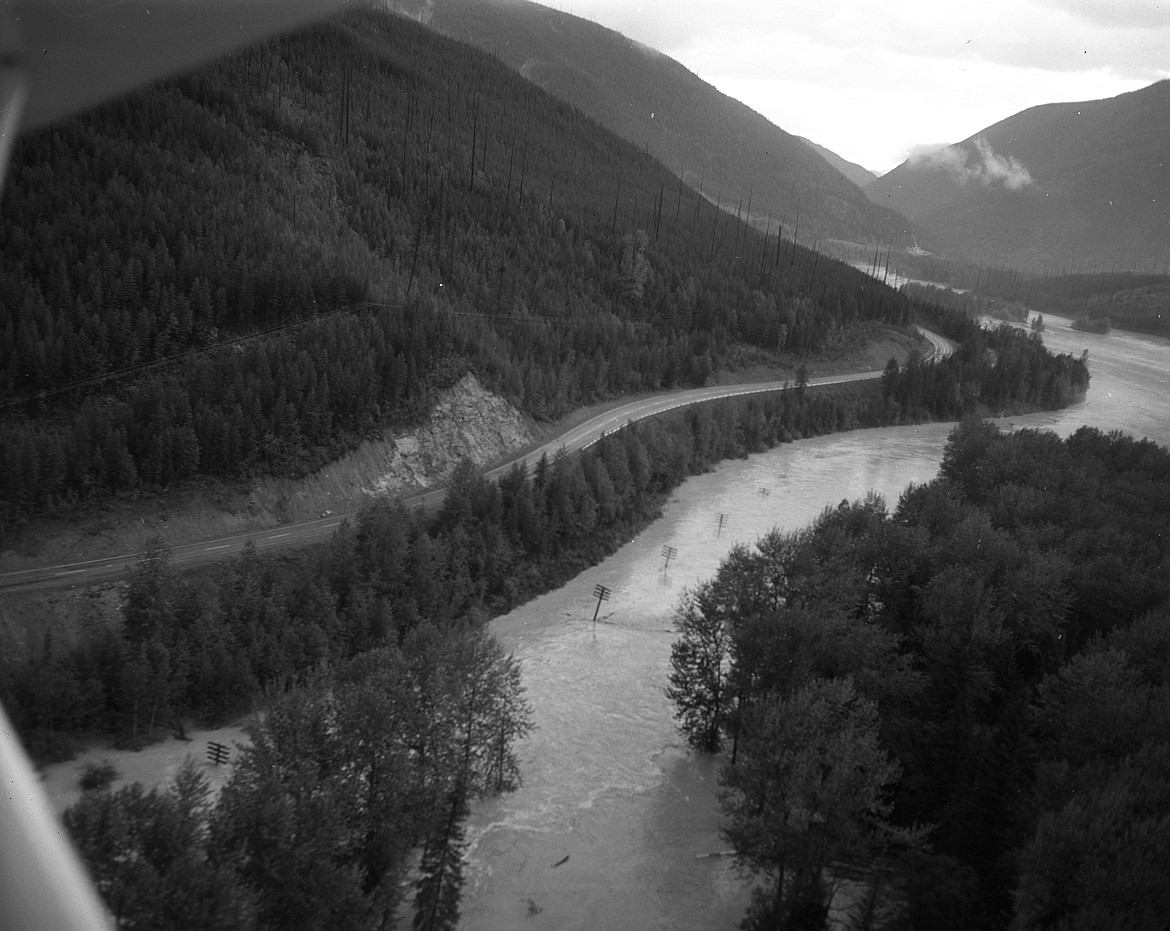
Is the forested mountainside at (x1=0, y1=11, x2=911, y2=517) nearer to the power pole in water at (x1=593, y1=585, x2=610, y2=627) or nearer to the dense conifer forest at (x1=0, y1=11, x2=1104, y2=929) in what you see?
the dense conifer forest at (x1=0, y1=11, x2=1104, y2=929)

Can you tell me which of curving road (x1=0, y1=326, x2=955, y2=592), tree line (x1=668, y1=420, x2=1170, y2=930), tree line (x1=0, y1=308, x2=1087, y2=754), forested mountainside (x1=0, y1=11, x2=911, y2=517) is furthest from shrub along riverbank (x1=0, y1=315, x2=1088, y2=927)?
forested mountainside (x1=0, y1=11, x2=911, y2=517)

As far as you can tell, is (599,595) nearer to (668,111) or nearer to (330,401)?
(330,401)

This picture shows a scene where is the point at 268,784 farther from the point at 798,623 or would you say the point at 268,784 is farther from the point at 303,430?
the point at 303,430

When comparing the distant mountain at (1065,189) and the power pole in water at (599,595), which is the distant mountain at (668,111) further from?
the power pole in water at (599,595)

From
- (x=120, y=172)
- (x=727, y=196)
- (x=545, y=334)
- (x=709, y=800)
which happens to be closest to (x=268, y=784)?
(x=709, y=800)

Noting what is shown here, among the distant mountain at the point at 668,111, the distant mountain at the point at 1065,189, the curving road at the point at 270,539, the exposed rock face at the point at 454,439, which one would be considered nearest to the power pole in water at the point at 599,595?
the curving road at the point at 270,539

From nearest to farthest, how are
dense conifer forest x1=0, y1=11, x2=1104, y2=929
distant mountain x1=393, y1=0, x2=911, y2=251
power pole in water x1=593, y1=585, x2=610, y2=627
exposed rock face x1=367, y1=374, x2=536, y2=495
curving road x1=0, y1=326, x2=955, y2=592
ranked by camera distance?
dense conifer forest x1=0, y1=11, x2=1104, y2=929
curving road x1=0, y1=326, x2=955, y2=592
power pole in water x1=593, y1=585, x2=610, y2=627
exposed rock face x1=367, y1=374, x2=536, y2=495
distant mountain x1=393, y1=0, x2=911, y2=251

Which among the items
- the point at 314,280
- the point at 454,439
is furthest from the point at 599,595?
the point at 314,280

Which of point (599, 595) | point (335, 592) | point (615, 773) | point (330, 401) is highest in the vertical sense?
point (330, 401)
